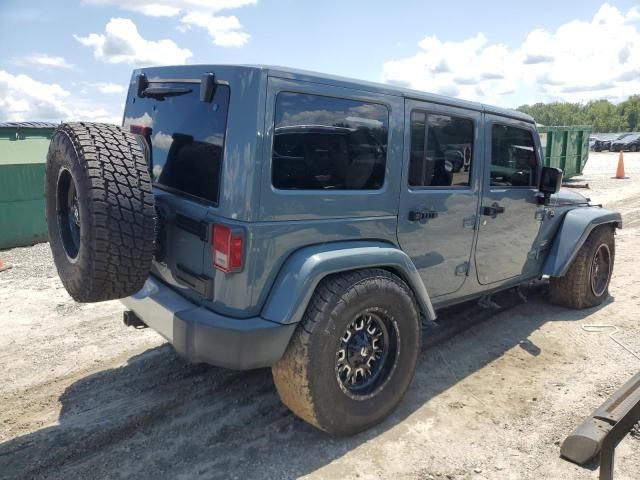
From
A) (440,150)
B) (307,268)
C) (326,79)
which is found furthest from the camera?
(440,150)

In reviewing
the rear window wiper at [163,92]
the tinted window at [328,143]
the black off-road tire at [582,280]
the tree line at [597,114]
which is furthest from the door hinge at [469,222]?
the tree line at [597,114]

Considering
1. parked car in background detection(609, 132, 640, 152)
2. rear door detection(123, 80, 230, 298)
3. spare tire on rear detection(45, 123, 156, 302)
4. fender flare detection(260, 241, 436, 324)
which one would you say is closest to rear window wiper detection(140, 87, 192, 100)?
rear door detection(123, 80, 230, 298)

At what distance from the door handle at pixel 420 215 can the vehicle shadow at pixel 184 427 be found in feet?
4.04

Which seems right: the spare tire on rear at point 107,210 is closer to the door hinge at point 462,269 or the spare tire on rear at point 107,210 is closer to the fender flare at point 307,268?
the fender flare at point 307,268

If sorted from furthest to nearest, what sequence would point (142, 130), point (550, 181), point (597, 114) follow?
1. point (597, 114)
2. point (550, 181)
3. point (142, 130)

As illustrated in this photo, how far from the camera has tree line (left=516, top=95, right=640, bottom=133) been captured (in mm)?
90125

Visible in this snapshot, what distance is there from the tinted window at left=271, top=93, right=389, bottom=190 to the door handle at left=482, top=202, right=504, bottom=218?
1.17 metres

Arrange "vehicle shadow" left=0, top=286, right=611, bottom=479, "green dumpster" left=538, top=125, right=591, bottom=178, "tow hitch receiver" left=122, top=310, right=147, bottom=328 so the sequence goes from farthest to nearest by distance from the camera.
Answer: "green dumpster" left=538, top=125, right=591, bottom=178, "tow hitch receiver" left=122, top=310, right=147, bottom=328, "vehicle shadow" left=0, top=286, right=611, bottom=479

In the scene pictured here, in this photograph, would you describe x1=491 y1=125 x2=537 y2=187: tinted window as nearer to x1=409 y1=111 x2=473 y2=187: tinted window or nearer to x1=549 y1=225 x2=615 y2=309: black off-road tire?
x1=409 y1=111 x2=473 y2=187: tinted window

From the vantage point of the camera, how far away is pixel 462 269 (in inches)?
148

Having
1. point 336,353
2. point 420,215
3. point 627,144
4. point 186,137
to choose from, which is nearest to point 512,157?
point 420,215

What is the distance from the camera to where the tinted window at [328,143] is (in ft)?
8.38

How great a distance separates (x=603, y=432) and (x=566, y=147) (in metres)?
16.0

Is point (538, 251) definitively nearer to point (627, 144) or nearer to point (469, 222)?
point (469, 222)
